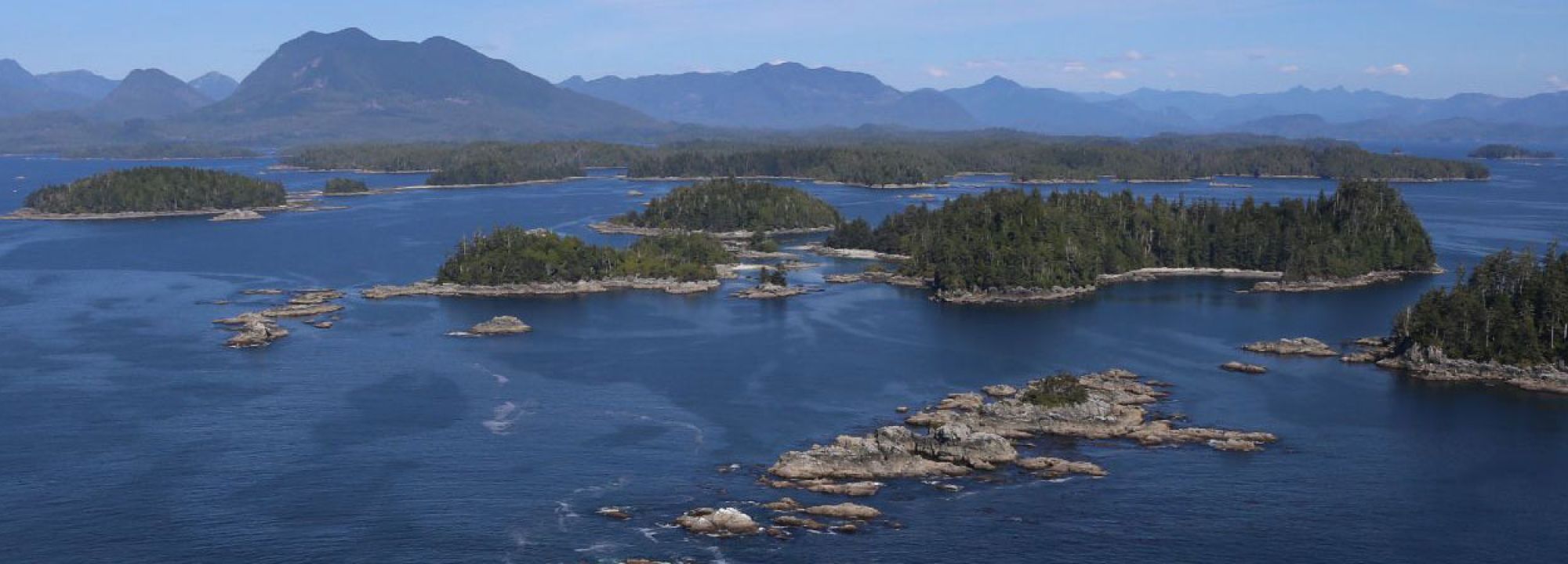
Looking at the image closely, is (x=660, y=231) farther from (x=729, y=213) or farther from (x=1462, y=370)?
(x=1462, y=370)

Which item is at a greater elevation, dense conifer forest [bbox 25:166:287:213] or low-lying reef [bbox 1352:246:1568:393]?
A: dense conifer forest [bbox 25:166:287:213]

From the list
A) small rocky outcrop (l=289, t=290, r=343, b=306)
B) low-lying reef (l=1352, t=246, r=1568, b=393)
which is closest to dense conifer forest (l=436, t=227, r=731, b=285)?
small rocky outcrop (l=289, t=290, r=343, b=306)

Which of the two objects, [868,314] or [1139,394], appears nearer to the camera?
[1139,394]

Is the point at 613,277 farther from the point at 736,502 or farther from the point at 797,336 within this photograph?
the point at 736,502

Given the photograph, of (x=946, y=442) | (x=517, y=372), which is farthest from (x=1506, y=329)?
(x=517, y=372)

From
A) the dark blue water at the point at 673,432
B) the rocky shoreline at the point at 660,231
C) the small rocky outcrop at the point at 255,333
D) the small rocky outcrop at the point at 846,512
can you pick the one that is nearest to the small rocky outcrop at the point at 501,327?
the dark blue water at the point at 673,432

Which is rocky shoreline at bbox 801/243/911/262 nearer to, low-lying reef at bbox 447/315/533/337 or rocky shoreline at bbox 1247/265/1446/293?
rocky shoreline at bbox 1247/265/1446/293

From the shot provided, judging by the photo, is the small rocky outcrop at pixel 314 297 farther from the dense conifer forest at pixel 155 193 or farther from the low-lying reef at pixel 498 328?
the dense conifer forest at pixel 155 193
